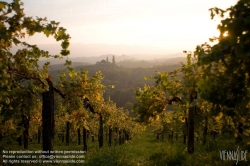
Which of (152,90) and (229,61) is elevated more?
(229,61)

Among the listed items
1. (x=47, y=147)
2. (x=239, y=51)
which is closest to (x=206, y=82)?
(x=239, y=51)

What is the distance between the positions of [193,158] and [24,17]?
31.2ft

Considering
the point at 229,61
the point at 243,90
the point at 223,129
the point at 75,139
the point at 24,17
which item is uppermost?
the point at 24,17

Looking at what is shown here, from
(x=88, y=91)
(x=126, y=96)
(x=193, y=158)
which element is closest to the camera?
(x=193, y=158)

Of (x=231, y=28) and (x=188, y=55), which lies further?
(x=188, y=55)

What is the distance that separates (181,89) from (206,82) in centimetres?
883

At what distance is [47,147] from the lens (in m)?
13.8

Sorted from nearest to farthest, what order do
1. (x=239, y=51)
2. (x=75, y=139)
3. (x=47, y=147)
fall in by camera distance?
1. (x=239, y=51)
2. (x=47, y=147)
3. (x=75, y=139)

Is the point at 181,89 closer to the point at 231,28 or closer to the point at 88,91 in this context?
the point at 88,91

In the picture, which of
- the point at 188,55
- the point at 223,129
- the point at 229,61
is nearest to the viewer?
the point at 229,61

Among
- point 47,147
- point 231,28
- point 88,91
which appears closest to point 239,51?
point 231,28

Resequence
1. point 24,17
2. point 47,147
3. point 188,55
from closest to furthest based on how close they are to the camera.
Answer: point 24,17
point 188,55
point 47,147

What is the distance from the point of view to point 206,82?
176 inches

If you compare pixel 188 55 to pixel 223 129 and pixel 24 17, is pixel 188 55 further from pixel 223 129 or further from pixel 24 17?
pixel 24 17
